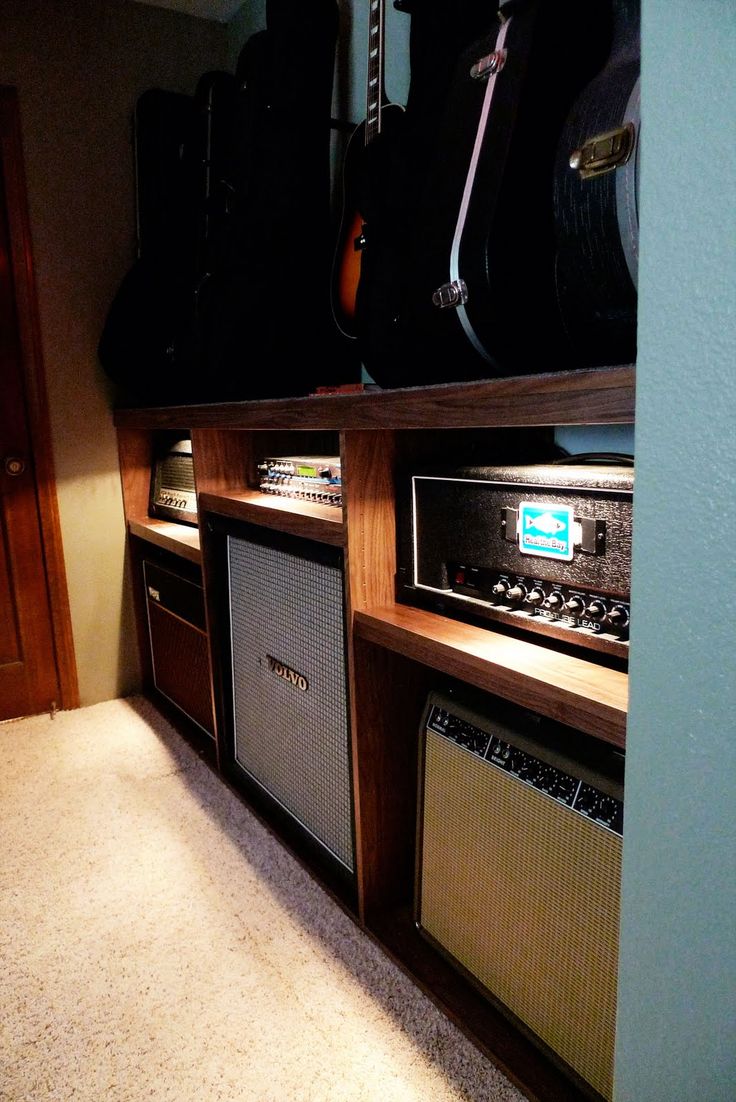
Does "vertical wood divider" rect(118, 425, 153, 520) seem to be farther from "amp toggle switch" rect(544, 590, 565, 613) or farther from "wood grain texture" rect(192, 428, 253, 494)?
"amp toggle switch" rect(544, 590, 565, 613)

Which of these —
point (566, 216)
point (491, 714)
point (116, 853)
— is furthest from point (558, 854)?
point (116, 853)

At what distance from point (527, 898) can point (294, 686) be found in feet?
2.16

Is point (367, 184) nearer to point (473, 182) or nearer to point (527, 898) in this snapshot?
point (473, 182)

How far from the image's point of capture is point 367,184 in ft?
4.55

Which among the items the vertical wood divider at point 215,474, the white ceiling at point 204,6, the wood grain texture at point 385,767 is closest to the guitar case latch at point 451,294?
the wood grain texture at point 385,767

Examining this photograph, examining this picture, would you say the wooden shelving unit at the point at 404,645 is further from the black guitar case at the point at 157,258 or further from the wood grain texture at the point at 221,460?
the black guitar case at the point at 157,258

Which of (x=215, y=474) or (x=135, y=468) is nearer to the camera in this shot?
(x=215, y=474)

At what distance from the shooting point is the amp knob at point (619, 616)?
878 millimetres

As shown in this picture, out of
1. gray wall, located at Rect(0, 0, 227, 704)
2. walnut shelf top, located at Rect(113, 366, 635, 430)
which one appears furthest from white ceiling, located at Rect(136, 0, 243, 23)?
walnut shelf top, located at Rect(113, 366, 635, 430)

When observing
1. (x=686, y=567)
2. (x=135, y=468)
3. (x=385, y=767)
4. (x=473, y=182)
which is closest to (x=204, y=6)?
(x=135, y=468)

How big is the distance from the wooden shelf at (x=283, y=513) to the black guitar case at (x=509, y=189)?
39 centimetres

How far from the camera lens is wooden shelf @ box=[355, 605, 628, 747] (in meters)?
0.81

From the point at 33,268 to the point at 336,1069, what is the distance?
7.42ft

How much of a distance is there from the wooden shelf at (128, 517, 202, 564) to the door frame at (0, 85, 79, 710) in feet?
0.88
